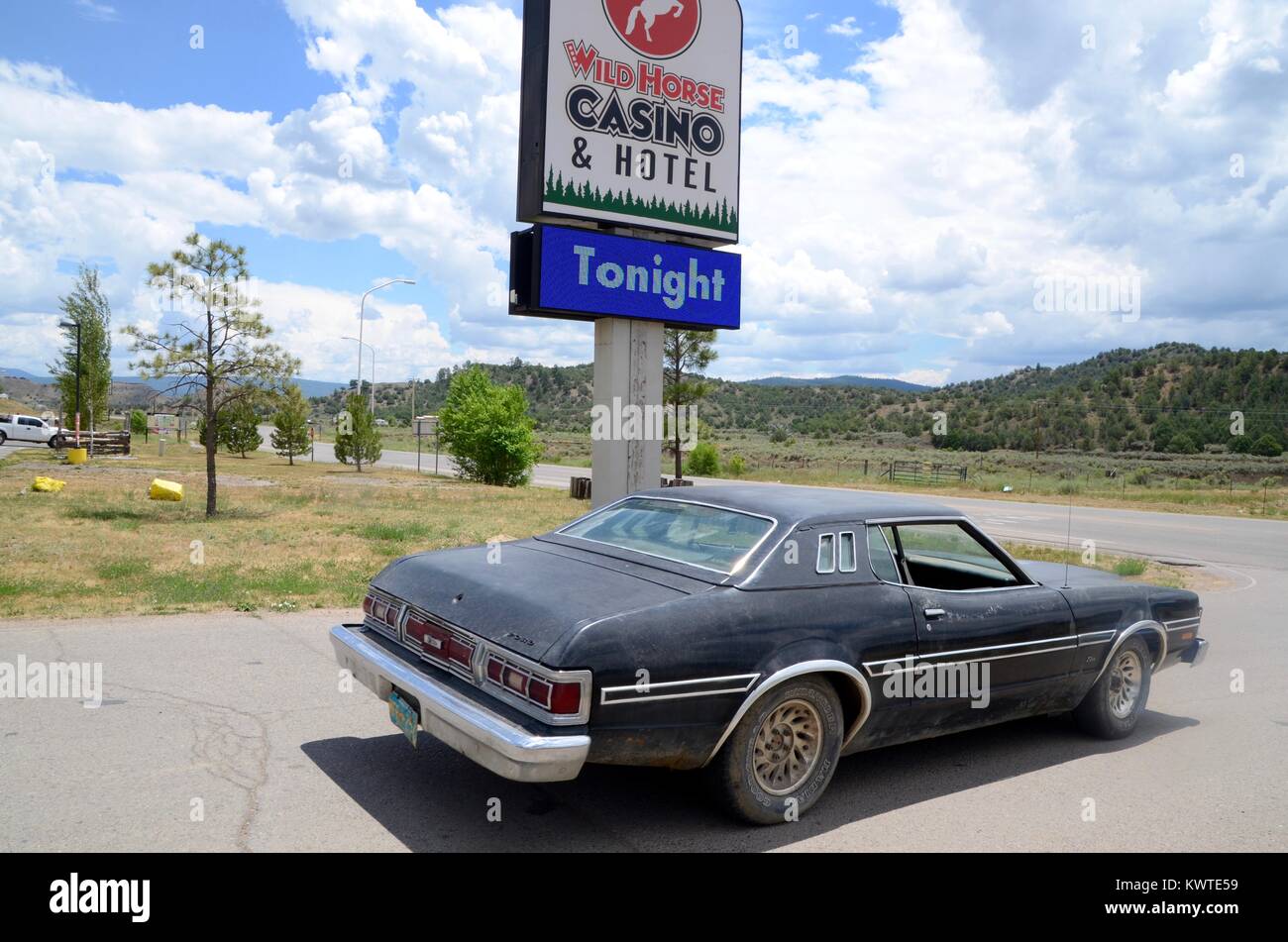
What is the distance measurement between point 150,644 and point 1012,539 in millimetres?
15491

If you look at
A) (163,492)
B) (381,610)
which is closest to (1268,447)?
(163,492)

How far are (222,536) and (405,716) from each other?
35.9 feet

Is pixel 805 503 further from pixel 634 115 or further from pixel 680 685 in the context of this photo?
pixel 634 115

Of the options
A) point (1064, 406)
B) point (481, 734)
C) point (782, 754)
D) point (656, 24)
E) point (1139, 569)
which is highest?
point (656, 24)

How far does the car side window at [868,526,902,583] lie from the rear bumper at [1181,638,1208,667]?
9.19 feet

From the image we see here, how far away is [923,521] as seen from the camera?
5227 mm

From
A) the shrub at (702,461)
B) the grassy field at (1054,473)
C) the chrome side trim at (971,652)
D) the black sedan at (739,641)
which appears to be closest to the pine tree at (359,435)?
the grassy field at (1054,473)

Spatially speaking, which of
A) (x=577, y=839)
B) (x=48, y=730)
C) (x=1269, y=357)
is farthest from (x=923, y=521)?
(x=1269, y=357)

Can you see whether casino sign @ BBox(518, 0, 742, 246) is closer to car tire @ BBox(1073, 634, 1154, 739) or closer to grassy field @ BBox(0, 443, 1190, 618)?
grassy field @ BBox(0, 443, 1190, 618)

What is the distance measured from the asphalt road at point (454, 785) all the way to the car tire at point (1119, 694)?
0.38 feet

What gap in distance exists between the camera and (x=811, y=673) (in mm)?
4359

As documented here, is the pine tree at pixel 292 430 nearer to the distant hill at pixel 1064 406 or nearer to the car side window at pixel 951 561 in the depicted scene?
the distant hill at pixel 1064 406

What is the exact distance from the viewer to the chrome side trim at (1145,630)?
5.75 m
